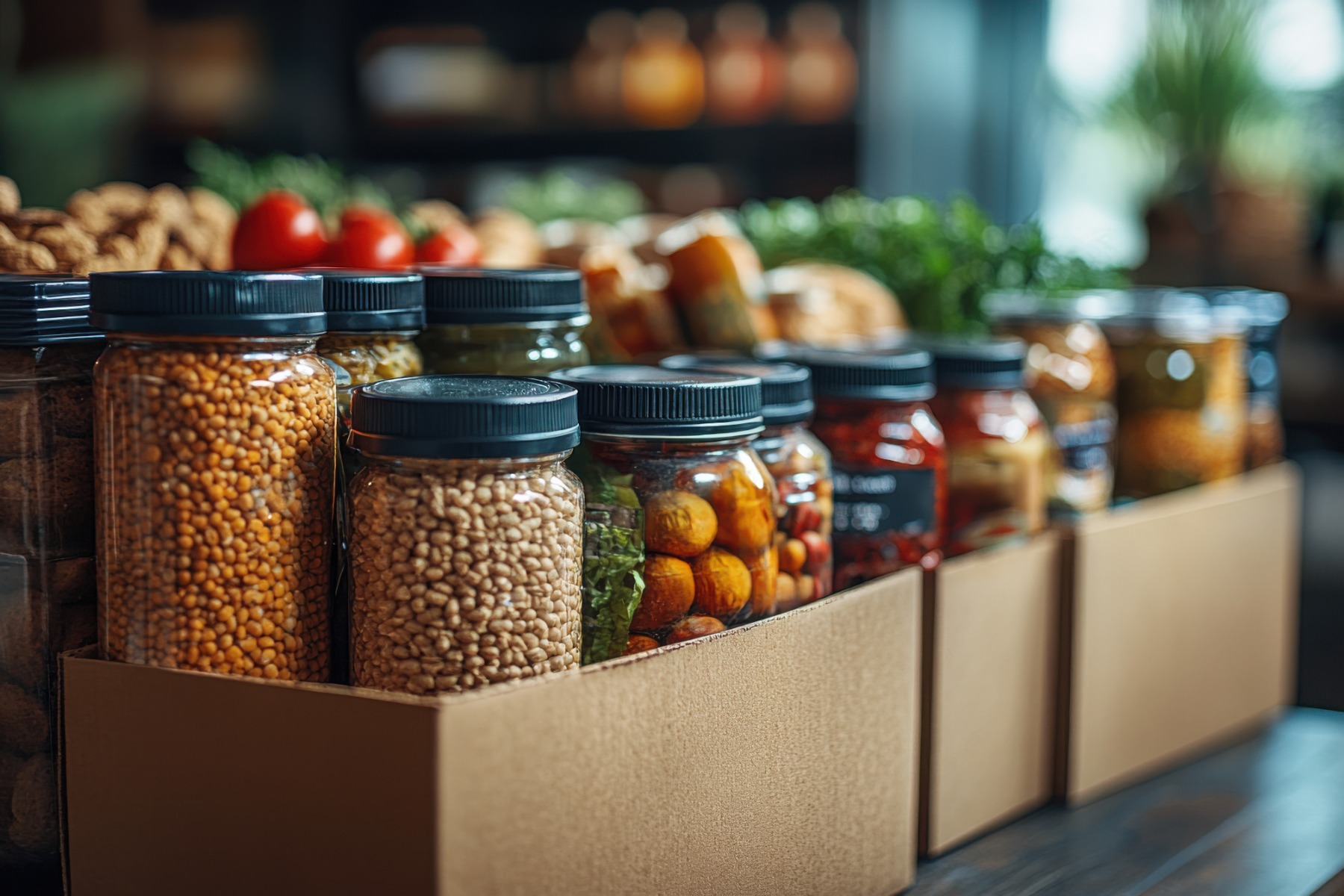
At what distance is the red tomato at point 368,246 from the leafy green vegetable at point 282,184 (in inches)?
17.0

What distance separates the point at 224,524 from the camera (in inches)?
24.8

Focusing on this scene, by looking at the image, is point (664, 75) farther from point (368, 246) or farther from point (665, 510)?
point (665, 510)

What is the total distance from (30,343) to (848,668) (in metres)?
0.48

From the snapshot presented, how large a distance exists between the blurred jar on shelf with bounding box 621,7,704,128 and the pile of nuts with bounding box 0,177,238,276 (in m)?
3.19

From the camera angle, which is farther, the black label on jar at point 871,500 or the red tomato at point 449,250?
the red tomato at point 449,250

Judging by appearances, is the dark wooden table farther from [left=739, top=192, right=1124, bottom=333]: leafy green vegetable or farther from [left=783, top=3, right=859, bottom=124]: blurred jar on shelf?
[left=783, top=3, right=859, bottom=124]: blurred jar on shelf

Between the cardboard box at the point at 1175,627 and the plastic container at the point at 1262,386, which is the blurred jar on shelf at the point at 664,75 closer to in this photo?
the plastic container at the point at 1262,386

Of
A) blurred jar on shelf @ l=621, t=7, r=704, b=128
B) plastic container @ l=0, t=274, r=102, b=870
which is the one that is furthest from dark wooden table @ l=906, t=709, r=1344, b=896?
blurred jar on shelf @ l=621, t=7, r=704, b=128

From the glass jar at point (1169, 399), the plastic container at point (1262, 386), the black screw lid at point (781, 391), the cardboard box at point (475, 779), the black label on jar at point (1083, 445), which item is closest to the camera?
the cardboard box at point (475, 779)

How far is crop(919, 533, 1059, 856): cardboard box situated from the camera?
2.95 feet

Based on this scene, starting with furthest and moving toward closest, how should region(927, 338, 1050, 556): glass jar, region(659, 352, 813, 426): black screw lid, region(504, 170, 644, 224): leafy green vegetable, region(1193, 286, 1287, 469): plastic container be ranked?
region(504, 170, 644, 224): leafy green vegetable
region(1193, 286, 1287, 469): plastic container
region(927, 338, 1050, 556): glass jar
region(659, 352, 813, 426): black screw lid

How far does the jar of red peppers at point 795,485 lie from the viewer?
0.79 m

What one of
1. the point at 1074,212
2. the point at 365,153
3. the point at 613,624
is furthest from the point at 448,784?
the point at 365,153

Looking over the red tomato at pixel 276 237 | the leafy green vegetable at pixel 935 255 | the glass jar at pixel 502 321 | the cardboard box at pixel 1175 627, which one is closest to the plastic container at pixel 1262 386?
the cardboard box at pixel 1175 627
